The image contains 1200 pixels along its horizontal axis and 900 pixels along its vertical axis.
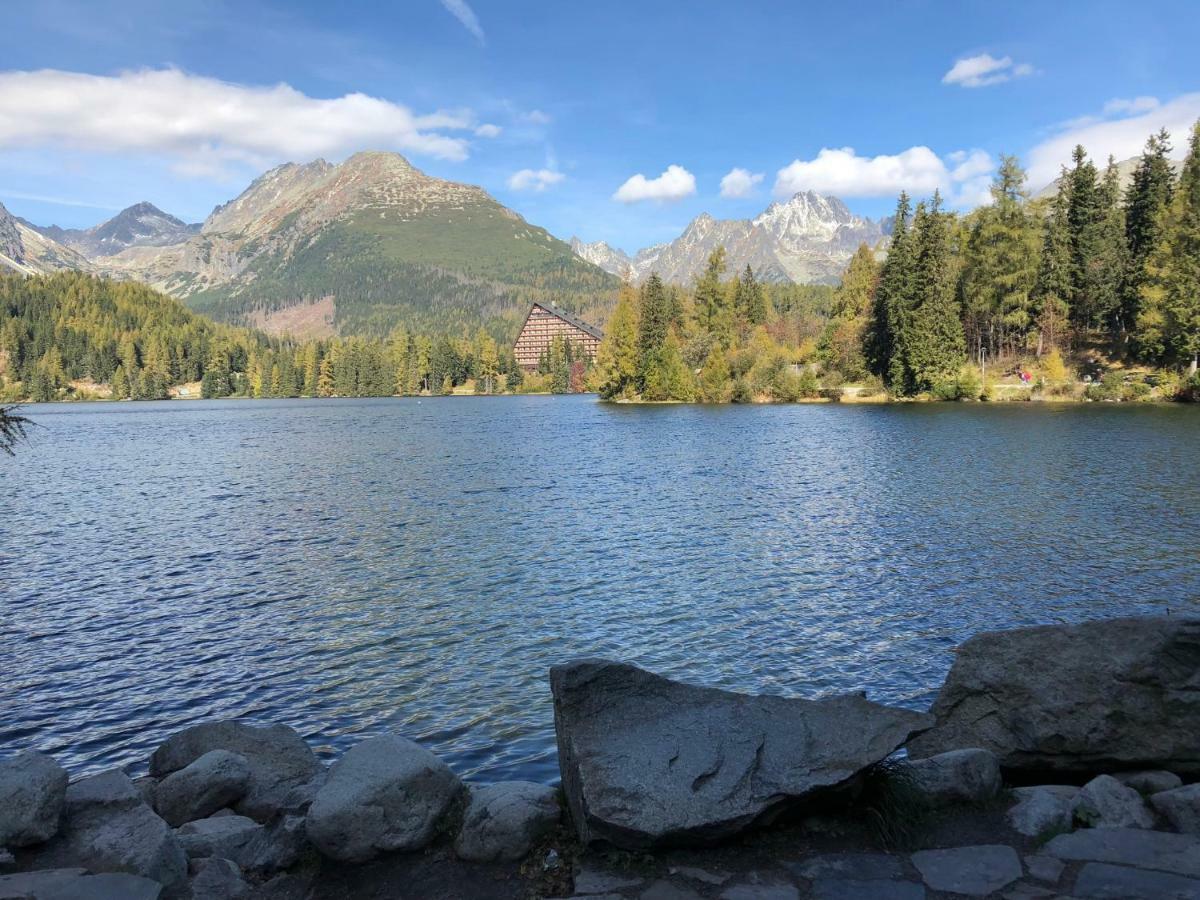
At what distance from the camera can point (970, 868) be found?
268 inches

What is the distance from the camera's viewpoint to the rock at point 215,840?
8.03 m

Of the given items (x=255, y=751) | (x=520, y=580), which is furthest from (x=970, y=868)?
(x=520, y=580)

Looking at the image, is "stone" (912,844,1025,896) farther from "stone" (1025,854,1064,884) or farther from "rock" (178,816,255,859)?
"rock" (178,816,255,859)

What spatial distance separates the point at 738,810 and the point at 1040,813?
2.98m

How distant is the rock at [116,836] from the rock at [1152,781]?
30.5ft

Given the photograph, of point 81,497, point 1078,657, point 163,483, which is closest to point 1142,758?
point 1078,657

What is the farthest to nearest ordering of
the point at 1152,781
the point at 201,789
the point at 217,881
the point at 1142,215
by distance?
the point at 1142,215, the point at 201,789, the point at 1152,781, the point at 217,881

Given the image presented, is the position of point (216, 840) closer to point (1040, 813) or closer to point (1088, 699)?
point (1040, 813)

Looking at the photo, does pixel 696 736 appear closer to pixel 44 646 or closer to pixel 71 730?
pixel 71 730

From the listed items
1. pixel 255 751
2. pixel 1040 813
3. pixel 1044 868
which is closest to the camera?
pixel 1044 868

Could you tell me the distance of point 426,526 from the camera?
104ft

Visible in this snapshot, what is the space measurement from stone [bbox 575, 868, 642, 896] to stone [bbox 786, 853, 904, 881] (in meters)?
1.39

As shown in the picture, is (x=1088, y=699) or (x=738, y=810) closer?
(x=738, y=810)

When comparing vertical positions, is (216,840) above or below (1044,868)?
below
